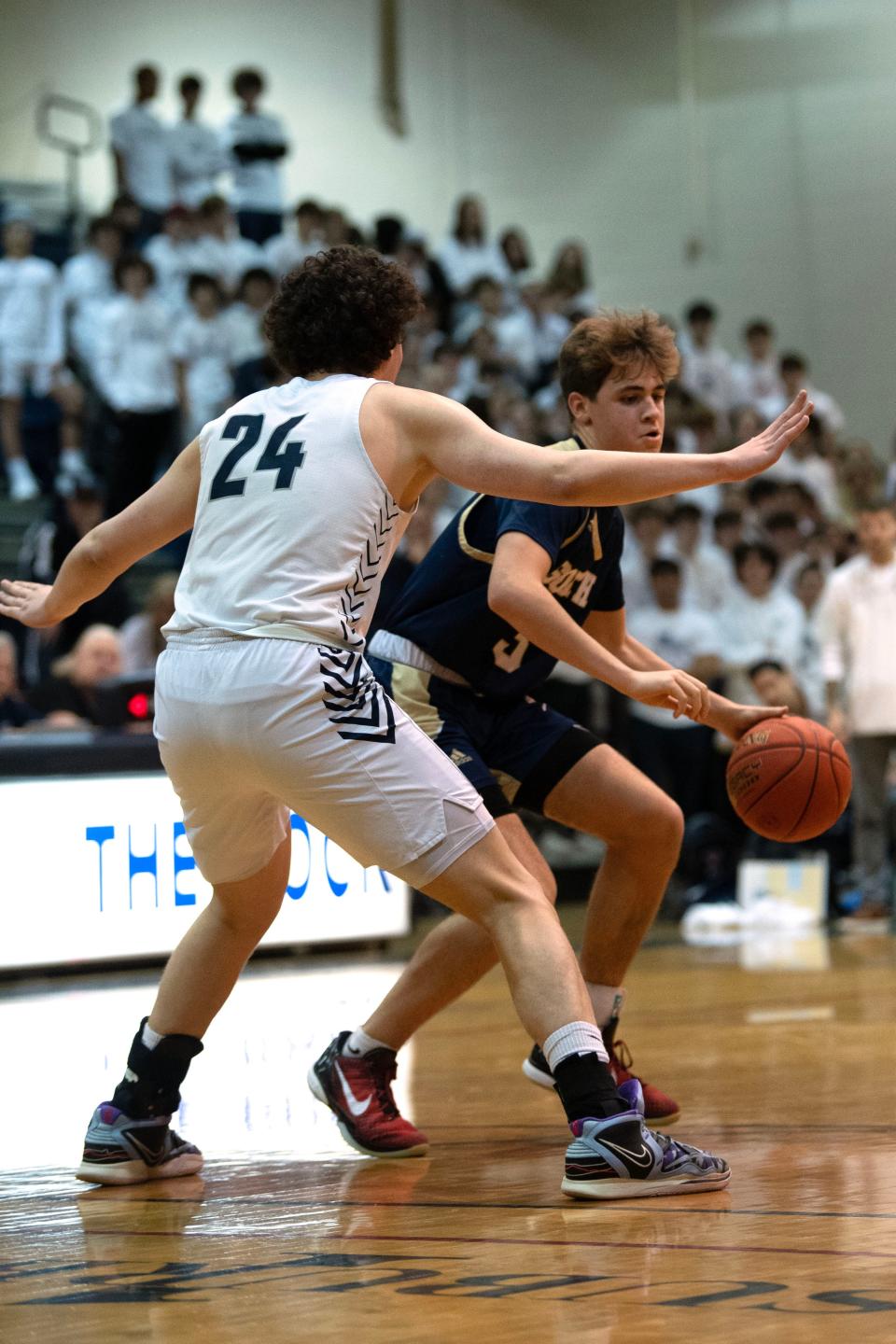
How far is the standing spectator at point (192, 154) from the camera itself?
1538 centimetres

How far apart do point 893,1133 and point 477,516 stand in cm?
166

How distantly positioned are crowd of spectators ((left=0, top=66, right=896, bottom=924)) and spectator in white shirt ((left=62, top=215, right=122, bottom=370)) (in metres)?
0.01

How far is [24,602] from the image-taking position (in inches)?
163

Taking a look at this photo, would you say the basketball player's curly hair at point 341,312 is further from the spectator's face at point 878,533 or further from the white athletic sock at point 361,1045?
the spectator's face at point 878,533

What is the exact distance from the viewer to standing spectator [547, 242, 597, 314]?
1677cm

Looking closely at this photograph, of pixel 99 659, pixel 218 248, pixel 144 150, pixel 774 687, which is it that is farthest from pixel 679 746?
pixel 144 150

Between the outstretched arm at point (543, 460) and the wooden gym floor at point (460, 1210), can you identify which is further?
the outstretched arm at point (543, 460)

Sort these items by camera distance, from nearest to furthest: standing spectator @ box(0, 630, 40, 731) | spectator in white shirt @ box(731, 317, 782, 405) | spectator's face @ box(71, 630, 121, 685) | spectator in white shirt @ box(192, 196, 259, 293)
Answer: standing spectator @ box(0, 630, 40, 731) < spectator's face @ box(71, 630, 121, 685) < spectator in white shirt @ box(192, 196, 259, 293) < spectator in white shirt @ box(731, 317, 782, 405)

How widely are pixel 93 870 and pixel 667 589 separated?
563 cm

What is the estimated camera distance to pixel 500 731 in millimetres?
4516

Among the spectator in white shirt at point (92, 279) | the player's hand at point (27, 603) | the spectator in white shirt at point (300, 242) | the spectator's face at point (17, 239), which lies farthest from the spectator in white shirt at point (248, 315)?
the player's hand at point (27, 603)

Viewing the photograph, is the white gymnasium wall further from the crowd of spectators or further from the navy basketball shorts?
the navy basketball shorts

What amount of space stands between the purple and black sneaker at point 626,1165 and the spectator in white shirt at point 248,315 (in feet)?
35.2

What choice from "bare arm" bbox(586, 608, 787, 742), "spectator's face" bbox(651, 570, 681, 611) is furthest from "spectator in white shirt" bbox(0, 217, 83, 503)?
"bare arm" bbox(586, 608, 787, 742)
